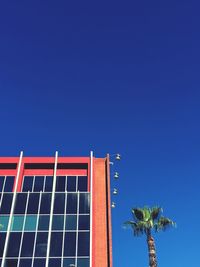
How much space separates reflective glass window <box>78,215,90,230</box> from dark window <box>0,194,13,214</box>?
729cm

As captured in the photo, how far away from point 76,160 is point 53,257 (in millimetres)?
11601

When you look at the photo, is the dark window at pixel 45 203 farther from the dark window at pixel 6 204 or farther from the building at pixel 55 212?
the dark window at pixel 6 204

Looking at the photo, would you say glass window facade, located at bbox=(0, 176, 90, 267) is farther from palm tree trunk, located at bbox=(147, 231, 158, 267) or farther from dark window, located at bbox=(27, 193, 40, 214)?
palm tree trunk, located at bbox=(147, 231, 158, 267)

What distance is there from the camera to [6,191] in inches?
1604

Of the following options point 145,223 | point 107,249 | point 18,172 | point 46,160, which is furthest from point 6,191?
point 145,223

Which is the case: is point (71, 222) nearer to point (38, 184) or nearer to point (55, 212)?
point (55, 212)

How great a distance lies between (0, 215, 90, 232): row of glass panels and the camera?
37750mm

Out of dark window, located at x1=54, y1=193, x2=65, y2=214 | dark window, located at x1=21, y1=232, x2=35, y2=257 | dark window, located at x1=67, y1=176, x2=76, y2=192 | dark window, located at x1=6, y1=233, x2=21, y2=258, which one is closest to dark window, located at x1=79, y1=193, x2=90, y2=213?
dark window, located at x1=67, y1=176, x2=76, y2=192

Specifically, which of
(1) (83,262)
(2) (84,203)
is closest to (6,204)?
(2) (84,203)

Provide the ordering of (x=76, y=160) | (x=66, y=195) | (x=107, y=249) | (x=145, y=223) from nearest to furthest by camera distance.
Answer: (x=145, y=223)
(x=107, y=249)
(x=66, y=195)
(x=76, y=160)

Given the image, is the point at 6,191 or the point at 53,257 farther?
the point at 6,191

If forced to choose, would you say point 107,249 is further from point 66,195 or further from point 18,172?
point 18,172

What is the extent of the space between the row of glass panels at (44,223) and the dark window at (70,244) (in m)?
0.67

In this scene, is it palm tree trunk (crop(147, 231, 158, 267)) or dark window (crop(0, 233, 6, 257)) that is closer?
palm tree trunk (crop(147, 231, 158, 267))
